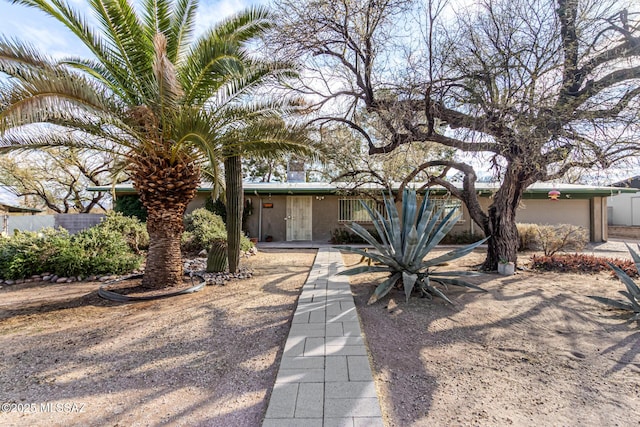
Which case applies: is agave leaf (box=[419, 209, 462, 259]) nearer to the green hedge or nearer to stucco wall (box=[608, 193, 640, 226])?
the green hedge

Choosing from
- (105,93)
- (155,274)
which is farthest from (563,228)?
(105,93)

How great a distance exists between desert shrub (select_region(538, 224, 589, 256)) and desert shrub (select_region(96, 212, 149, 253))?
11.9m

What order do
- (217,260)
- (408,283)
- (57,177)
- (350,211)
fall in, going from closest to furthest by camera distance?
(408,283) < (217,260) < (350,211) < (57,177)

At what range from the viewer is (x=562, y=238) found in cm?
880

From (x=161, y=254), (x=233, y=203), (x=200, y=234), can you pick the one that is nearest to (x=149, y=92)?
(x=233, y=203)

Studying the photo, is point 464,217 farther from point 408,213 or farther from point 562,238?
point 408,213

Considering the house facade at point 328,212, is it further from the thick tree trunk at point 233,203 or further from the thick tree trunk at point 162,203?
the thick tree trunk at point 162,203

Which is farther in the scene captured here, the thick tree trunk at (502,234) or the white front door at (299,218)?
the white front door at (299,218)

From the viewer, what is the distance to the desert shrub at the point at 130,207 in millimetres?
14005

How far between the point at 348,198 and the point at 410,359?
12.0 m

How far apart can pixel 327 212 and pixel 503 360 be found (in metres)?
12.4

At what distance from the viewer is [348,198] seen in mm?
14875

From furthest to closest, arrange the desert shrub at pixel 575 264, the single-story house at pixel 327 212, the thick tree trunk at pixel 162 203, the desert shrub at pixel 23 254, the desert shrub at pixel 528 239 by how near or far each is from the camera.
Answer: the single-story house at pixel 327 212
the desert shrub at pixel 528 239
the desert shrub at pixel 575 264
the desert shrub at pixel 23 254
the thick tree trunk at pixel 162 203

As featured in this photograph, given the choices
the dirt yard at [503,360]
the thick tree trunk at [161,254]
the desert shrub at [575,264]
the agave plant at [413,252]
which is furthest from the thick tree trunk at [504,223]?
the thick tree trunk at [161,254]
